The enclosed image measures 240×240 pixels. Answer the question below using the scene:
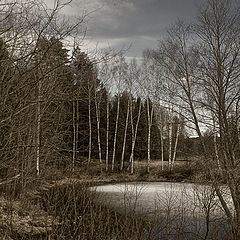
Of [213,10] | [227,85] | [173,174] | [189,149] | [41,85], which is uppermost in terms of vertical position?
[213,10]

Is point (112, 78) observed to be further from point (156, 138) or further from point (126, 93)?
point (156, 138)

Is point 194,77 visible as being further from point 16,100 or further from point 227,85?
point 16,100

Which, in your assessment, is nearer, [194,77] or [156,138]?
[194,77]

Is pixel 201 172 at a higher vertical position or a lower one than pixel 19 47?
lower

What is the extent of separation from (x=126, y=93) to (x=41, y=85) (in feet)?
89.8

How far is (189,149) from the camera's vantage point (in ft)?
35.6

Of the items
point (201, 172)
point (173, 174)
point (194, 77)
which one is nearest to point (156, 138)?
point (173, 174)

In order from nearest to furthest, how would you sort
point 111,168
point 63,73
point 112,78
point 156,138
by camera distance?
point 63,73, point 111,168, point 112,78, point 156,138

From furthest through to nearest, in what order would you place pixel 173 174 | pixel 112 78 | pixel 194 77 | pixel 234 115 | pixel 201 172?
pixel 112 78
pixel 173 174
pixel 194 77
pixel 234 115
pixel 201 172

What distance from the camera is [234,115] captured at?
10219 millimetres

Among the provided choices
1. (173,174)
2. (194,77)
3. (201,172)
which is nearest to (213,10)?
(194,77)

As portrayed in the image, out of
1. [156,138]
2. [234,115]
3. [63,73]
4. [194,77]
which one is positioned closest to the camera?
[63,73]

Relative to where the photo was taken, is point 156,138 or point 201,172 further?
point 156,138

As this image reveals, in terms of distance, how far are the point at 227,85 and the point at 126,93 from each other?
68.6 feet
